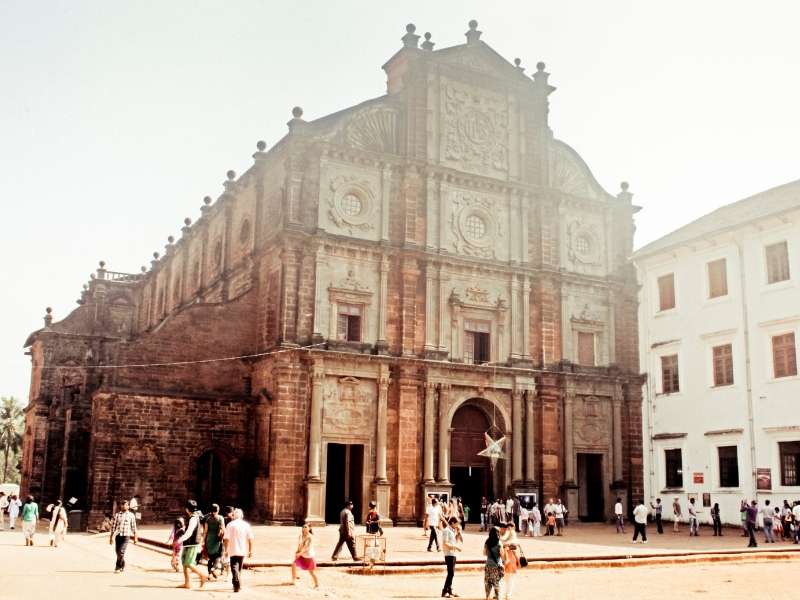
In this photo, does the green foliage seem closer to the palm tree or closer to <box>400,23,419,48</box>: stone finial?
the palm tree

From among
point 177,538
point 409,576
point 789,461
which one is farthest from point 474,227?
point 177,538

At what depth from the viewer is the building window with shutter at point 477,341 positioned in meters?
35.2

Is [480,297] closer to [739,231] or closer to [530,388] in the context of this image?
[530,388]

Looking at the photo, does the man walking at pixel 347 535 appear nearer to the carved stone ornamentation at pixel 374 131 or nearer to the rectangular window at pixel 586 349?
the carved stone ornamentation at pixel 374 131

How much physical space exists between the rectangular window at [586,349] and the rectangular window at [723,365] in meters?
5.23

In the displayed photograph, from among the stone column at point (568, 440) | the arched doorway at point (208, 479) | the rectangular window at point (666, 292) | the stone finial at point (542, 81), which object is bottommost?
the arched doorway at point (208, 479)

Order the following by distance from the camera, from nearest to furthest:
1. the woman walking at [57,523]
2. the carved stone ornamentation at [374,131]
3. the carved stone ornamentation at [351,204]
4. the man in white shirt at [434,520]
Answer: the man in white shirt at [434,520]
the woman walking at [57,523]
the carved stone ornamentation at [351,204]
the carved stone ornamentation at [374,131]

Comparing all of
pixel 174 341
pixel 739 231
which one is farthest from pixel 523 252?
pixel 174 341

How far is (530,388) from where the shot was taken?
3556cm

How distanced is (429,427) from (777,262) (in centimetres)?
1444

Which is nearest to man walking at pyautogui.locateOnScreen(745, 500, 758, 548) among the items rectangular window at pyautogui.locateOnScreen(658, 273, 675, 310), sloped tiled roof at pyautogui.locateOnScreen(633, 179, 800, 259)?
sloped tiled roof at pyautogui.locateOnScreen(633, 179, 800, 259)

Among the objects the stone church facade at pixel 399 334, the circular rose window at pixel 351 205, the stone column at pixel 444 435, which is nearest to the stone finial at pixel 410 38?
the stone church facade at pixel 399 334

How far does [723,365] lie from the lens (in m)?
34.5

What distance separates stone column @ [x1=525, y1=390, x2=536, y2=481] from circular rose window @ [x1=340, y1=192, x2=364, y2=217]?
10.0 metres
